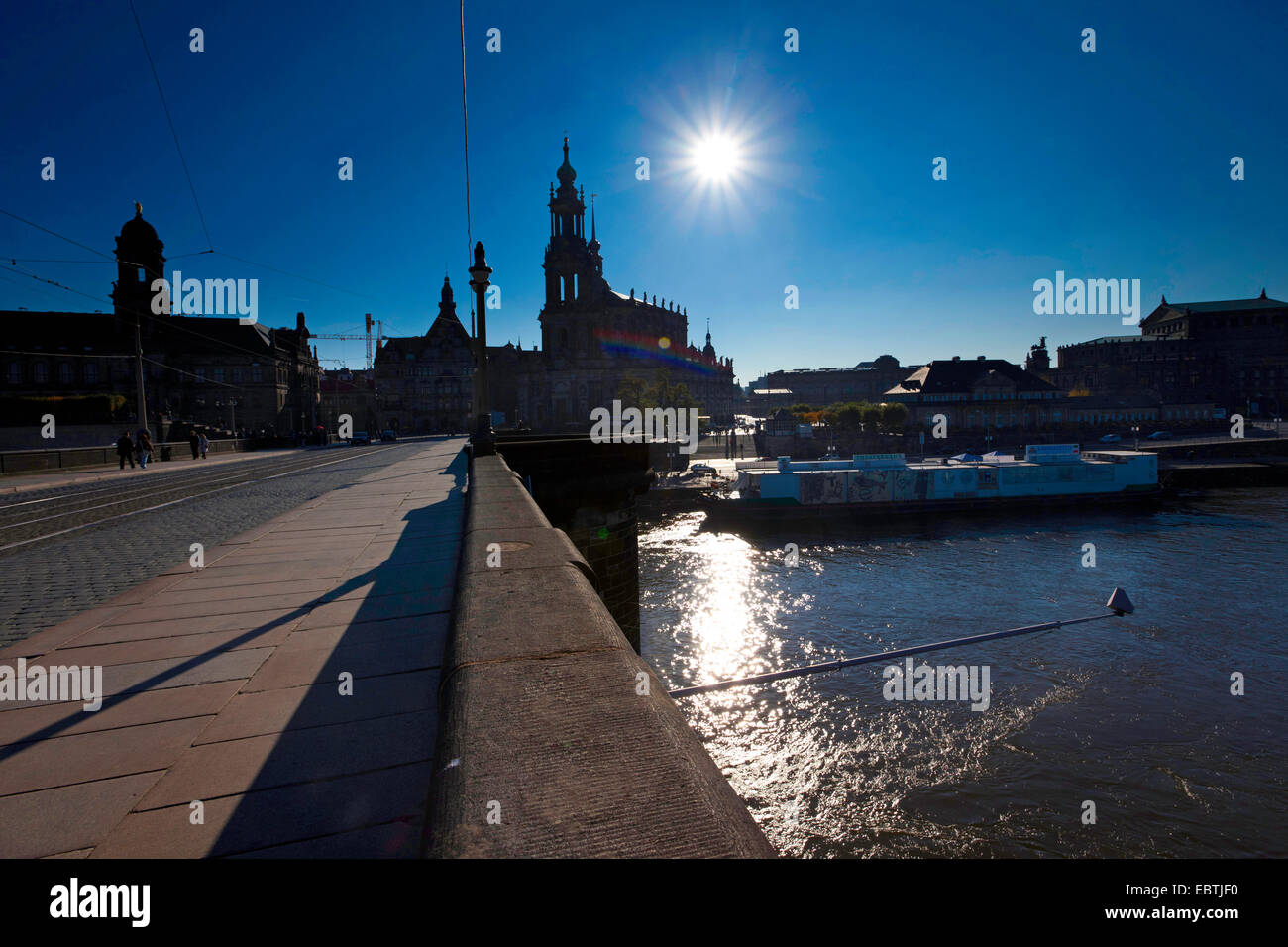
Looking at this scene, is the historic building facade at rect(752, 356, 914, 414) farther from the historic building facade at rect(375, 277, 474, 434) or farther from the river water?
the river water

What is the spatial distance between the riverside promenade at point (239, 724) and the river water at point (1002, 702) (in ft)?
38.4

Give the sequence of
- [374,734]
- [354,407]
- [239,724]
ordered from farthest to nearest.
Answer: [354,407]
[239,724]
[374,734]

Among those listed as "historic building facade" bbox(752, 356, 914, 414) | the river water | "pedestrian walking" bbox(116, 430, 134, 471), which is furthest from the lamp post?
"historic building facade" bbox(752, 356, 914, 414)

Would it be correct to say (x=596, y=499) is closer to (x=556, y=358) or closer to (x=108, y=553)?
(x=108, y=553)

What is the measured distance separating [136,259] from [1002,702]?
83233mm

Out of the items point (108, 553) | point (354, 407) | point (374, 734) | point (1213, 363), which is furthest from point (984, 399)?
point (374, 734)

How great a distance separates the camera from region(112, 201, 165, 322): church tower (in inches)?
2618

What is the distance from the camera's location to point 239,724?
3.16 meters

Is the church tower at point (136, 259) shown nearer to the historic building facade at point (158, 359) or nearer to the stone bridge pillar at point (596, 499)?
the historic building facade at point (158, 359)
